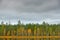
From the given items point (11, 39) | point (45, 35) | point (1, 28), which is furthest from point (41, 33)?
point (1, 28)

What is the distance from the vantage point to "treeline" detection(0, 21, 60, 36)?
691 cm

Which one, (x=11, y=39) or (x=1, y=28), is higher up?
(x=1, y=28)

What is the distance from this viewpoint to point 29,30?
22.8 feet

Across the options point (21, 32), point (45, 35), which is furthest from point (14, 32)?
point (45, 35)

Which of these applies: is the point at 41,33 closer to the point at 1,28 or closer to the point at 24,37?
the point at 24,37

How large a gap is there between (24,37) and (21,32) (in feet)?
0.91

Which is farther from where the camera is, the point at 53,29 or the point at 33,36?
the point at 53,29

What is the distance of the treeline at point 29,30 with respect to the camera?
6914 millimetres

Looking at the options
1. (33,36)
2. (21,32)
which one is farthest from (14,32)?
(33,36)

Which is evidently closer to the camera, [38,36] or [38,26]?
[38,36]

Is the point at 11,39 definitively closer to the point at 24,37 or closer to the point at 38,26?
the point at 24,37

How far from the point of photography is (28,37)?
679cm

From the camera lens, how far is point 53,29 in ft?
24.1

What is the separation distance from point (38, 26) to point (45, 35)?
0.55 m
